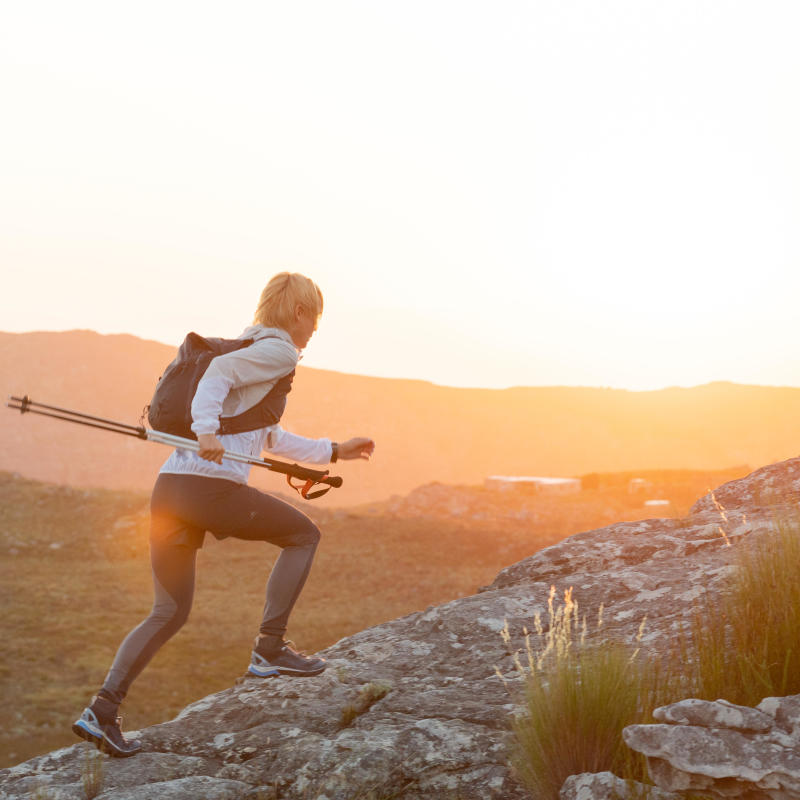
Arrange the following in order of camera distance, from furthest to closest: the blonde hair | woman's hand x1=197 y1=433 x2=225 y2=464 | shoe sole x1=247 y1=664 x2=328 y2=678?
shoe sole x1=247 y1=664 x2=328 y2=678, the blonde hair, woman's hand x1=197 y1=433 x2=225 y2=464

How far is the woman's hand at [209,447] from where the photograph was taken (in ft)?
13.9

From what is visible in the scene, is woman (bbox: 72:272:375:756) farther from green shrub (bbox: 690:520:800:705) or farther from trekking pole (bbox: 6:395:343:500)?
green shrub (bbox: 690:520:800:705)

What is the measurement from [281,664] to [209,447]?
1.47 metres

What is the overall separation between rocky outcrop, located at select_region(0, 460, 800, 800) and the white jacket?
134 cm

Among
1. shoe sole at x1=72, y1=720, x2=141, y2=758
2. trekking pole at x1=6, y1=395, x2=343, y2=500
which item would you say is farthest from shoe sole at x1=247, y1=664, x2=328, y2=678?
trekking pole at x1=6, y1=395, x2=343, y2=500

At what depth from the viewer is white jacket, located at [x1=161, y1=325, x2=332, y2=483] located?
429 cm

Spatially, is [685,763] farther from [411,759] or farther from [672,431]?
[672,431]

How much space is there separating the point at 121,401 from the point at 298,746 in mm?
155853

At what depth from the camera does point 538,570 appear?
22.4 ft

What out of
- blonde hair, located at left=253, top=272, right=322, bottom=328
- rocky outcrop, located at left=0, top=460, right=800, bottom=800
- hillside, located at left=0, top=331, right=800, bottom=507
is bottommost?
rocky outcrop, located at left=0, top=460, right=800, bottom=800

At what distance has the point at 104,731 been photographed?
14.2ft

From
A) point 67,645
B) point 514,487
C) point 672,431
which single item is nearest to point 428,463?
point 672,431

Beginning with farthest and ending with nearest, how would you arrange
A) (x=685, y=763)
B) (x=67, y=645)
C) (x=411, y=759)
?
1. (x=67, y=645)
2. (x=411, y=759)
3. (x=685, y=763)

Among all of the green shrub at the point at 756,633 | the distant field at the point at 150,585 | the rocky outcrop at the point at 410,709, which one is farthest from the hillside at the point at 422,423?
the green shrub at the point at 756,633
